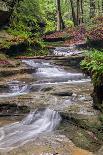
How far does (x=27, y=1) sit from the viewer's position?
30.4m

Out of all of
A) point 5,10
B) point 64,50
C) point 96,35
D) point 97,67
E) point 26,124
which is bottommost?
point 64,50

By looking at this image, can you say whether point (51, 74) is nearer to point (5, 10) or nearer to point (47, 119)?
point (5, 10)

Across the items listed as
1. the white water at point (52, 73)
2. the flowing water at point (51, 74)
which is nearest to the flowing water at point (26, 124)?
the flowing water at point (51, 74)

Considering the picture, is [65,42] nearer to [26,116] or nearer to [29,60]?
[29,60]

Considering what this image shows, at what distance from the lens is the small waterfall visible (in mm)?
9492

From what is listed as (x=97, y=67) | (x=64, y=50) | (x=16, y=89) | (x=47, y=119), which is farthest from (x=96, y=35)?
(x=47, y=119)

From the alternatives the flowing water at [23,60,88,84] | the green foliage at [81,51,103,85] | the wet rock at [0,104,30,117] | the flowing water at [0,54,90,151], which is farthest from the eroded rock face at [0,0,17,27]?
the green foliage at [81,51,103,85]

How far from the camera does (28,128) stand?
10500 mm

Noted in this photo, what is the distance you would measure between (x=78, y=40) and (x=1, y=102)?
726 inches

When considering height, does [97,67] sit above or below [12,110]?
above

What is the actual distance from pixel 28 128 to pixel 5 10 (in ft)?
46.6

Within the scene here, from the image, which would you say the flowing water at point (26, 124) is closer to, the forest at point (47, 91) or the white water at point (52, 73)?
the forest at point (47, 91)

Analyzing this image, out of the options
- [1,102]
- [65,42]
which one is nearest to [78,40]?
[65,42]

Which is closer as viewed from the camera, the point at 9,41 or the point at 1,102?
the point at 1,102
